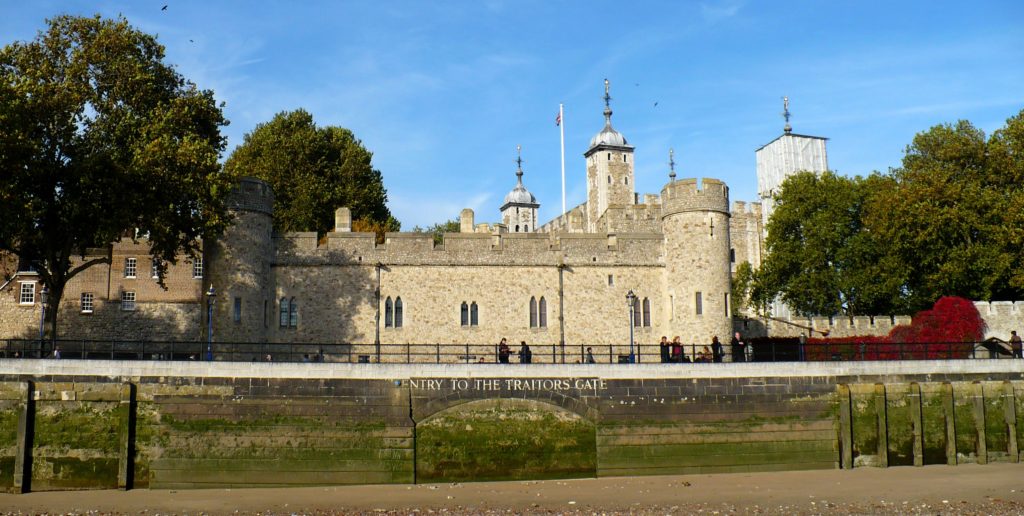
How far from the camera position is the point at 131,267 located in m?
38.8

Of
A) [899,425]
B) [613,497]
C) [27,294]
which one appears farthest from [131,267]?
[899,425]

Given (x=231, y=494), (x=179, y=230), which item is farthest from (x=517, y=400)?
(x=179, y=230)

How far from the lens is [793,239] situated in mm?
48094

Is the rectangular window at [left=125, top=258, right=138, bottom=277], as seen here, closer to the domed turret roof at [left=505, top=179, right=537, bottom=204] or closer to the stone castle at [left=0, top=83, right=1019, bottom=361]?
the stone castle at [left=0, top=83, right=1019, bottom=361]

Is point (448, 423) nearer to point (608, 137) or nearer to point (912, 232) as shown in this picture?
point (912, 232)

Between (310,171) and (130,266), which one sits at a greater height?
(310,171)

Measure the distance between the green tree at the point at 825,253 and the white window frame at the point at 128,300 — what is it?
97.6ft

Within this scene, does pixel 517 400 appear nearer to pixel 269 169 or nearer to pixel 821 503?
pixel 821 503

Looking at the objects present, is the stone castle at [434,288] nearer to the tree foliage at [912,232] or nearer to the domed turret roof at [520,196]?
the tree foliage at [912,232]

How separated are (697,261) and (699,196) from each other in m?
2.57

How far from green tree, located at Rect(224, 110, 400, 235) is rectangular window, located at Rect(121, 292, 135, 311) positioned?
39.0 feet

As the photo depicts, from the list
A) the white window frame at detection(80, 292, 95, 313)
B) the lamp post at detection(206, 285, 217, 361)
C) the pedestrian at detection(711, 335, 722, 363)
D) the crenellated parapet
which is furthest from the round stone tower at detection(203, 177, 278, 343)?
the pedestrian at detection(711, 335, 722, 363)

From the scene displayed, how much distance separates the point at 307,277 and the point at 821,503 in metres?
21.9

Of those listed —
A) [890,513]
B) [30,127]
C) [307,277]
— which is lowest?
[890,513]
